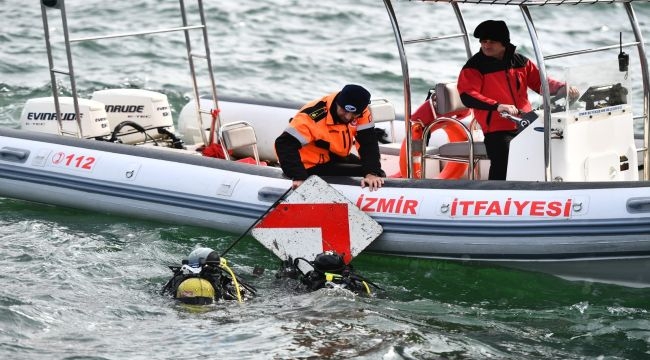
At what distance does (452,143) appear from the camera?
27.0 feet

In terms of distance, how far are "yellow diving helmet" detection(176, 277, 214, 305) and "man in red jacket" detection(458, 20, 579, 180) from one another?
212 centimetres

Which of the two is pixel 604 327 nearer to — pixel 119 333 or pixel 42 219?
pixel 119 333

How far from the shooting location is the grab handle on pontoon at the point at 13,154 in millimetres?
9148

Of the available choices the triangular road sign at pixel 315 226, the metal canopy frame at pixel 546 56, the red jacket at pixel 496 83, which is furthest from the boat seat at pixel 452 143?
the triangular road sign at pixel 315 226

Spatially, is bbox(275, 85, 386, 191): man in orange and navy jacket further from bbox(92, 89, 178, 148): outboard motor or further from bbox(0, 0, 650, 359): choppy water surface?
bbox(92, 89, 178, 148): outboard motor

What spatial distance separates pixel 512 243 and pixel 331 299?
1.23m

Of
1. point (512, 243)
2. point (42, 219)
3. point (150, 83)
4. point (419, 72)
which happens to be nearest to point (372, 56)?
point (419, 72)

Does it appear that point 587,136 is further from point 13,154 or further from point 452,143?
point 13,154

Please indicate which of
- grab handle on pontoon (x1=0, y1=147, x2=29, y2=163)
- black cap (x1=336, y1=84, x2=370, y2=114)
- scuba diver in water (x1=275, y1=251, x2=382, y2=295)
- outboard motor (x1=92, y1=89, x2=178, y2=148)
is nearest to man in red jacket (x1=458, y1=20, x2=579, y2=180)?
black cap (x1=336, y1=84, x2=370, y2=114)

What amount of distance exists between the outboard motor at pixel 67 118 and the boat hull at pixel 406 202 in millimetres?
434

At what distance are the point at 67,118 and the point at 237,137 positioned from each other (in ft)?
4.72

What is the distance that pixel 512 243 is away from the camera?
7531 millimetres

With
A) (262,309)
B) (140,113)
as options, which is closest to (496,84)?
(262,309)

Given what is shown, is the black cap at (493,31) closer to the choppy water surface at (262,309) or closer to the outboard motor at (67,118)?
the choppy water surface at (262,309)
